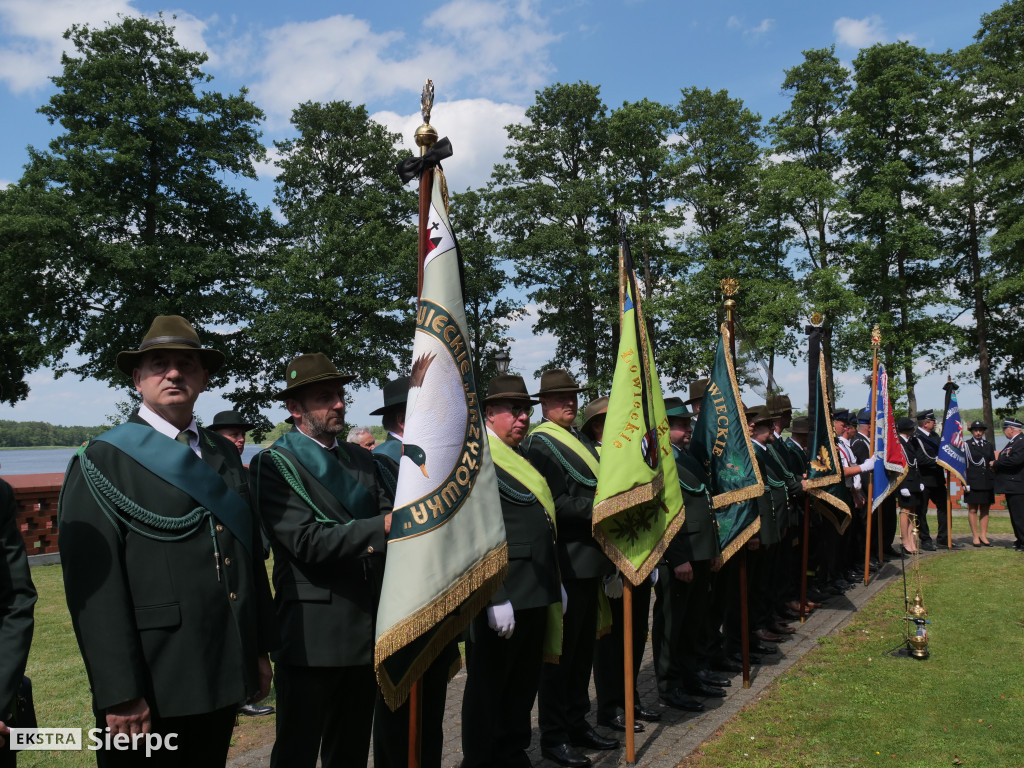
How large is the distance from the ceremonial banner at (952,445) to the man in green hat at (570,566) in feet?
36.0

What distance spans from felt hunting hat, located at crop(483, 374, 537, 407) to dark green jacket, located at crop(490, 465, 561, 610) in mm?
470

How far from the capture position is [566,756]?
489 centimetres

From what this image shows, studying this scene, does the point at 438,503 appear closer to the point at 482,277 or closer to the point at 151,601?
the point at 151,601

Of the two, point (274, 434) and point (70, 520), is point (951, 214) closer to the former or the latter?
point (274, 434)

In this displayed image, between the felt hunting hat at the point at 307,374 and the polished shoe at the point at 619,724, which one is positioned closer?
the felt hunting hat at the point at 307,374

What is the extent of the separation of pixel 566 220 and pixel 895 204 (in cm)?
1367

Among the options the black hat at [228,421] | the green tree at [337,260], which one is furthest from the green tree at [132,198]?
the black hat at [228,421]

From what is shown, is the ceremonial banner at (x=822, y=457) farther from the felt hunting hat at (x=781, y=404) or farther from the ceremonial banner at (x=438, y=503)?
the ceremonial banner at (x=438, y=503)

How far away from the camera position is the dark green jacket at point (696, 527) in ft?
20.4

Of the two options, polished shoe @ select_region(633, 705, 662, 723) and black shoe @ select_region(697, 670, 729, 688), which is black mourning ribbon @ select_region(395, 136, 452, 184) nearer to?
polished shoe @ select_region(633, 705, 662, 723)

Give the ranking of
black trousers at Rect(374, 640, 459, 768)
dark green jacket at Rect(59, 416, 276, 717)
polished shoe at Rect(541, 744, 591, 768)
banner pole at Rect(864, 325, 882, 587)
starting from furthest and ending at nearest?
banner pole at Rect(864, 325, 882, 587) → polished shoe at Rect(541, 744, 591, 768) → black trousers at Rect(374, 640, 459, 768) → dark green jacket at Rect(59, 416, 276, 717)

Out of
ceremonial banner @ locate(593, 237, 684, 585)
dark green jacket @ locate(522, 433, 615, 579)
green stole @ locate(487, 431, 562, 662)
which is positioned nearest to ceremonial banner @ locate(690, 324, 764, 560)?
ceremonial banner @ locate(593, 237, 684, 585)

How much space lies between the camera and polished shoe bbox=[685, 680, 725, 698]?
6.29m

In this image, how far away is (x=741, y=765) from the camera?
15.9 feet
